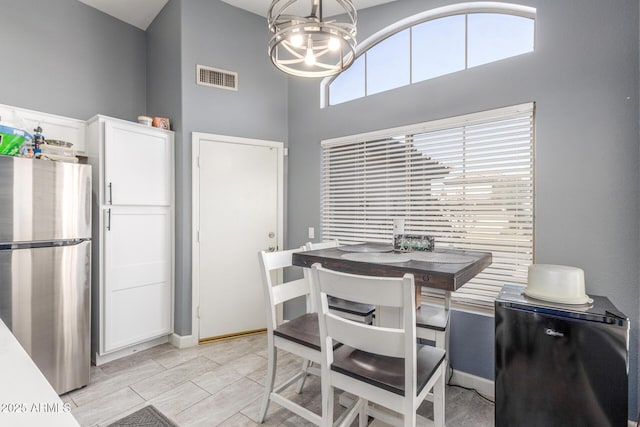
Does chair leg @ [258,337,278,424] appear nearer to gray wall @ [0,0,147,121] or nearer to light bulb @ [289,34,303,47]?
light bulb @ [289,34,303,47]

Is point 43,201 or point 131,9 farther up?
point 131,9

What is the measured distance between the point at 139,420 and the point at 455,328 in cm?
229

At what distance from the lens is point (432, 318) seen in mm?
2100

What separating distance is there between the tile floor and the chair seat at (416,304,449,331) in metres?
0.61

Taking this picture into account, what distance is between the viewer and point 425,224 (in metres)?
2.65

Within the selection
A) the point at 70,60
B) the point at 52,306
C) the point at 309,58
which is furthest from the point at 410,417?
the point at 70,60

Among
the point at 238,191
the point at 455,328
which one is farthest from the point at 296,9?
the point at 455,328

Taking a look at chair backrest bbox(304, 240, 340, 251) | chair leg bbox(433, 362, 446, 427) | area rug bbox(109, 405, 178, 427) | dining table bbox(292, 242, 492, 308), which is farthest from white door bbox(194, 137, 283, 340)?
chair leg bbox(433, 362, 446, 427)

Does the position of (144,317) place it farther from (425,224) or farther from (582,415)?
(582,415)

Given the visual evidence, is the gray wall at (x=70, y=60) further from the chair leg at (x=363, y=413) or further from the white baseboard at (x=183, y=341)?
the chair leg at (x=363, y=413)

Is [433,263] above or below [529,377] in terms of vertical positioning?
above

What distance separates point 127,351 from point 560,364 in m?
3.31

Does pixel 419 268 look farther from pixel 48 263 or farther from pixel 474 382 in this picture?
pixel 48 263

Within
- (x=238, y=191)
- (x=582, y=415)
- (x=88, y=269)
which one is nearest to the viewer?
(x=582, y=415)
